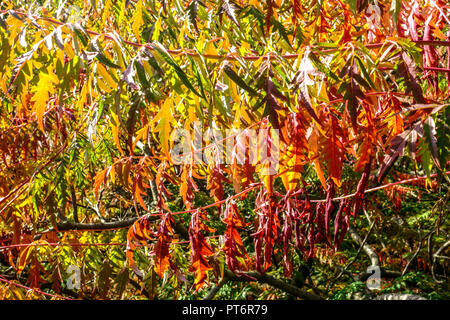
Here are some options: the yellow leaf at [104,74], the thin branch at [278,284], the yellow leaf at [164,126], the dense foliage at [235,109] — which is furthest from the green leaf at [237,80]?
the thin branch at [278,284]

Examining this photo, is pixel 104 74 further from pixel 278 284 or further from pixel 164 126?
pixel 278 284

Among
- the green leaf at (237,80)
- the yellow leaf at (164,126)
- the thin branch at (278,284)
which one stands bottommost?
the thin branch at (278,284)

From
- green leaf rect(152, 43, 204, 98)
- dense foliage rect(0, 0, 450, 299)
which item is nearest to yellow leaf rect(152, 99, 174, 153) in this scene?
dense foliage rect(0, 0, 450, 299)

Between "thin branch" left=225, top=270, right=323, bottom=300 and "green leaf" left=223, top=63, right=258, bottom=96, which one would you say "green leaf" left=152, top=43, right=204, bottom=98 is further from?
"thin branch" left=225, top=270, right=323, bottom=300

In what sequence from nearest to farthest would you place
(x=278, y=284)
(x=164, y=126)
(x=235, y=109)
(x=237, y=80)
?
(x=237, y=80), (x=164, y=126), (x=235, y=109), (x=278, y=284)

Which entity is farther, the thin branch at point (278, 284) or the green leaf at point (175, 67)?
the thin branch at point (278, 284)

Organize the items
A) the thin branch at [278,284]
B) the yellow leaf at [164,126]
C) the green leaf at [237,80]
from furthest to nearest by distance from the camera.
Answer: the thin branch at [278,284] < the yellow leaf at [164,126] < the green leaf at [237,80]

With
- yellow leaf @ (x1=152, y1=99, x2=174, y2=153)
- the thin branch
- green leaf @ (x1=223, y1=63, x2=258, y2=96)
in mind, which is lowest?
the thin branch

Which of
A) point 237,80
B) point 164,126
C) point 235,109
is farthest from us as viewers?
point 235,109

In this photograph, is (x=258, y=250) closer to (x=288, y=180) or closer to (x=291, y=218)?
(x=291, y=218)

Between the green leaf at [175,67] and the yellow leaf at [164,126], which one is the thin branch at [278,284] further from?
the green leaf at [175,67]

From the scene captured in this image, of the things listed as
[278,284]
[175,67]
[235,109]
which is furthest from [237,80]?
[278,284]
